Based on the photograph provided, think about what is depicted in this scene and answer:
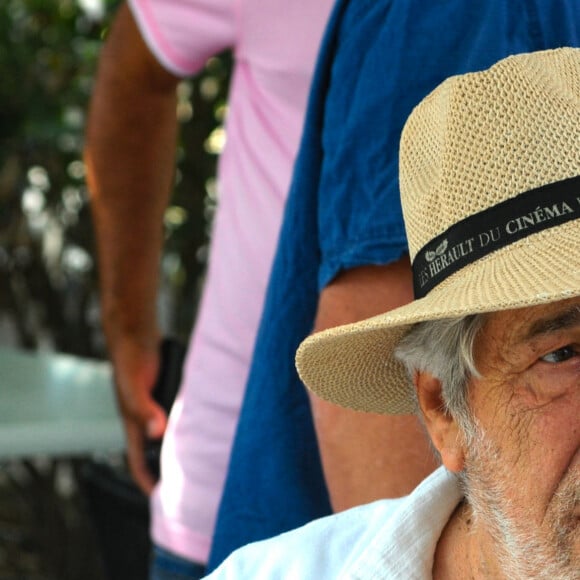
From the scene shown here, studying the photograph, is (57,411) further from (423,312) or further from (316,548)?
(423,312)

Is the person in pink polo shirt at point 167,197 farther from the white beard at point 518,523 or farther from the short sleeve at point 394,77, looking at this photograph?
the white beard at point 518,523

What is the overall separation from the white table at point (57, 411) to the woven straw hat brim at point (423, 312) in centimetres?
137

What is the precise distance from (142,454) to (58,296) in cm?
223

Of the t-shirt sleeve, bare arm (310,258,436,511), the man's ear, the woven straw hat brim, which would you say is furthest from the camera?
the t-shirt sleeve

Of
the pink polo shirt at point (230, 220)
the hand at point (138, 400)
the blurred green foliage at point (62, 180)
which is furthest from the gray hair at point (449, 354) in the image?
the blurred green foliage at point (62, 180)

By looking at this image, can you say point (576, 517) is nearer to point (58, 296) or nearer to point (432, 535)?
point (432, 535)

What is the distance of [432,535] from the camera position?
163 centimetres

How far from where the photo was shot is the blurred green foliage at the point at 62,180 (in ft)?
13.3

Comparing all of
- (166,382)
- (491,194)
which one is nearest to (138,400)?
(166,382)

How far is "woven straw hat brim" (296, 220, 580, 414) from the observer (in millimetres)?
1257

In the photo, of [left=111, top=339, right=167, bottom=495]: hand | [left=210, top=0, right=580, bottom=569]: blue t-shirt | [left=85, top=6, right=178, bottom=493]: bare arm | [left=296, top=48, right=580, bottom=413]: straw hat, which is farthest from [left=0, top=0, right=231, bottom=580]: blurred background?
[left=296, top=48, right=580, bottom=413]: straw hat

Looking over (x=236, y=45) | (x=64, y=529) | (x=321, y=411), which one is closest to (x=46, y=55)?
(x=64, y=529)

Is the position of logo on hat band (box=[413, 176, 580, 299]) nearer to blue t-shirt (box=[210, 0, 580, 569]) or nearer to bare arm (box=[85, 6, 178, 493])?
blue t-shirt (box=[210, 0, 580, 569])

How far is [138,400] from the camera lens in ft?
8.84
